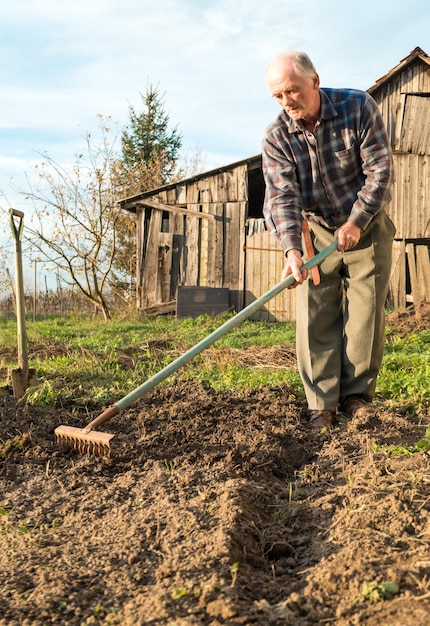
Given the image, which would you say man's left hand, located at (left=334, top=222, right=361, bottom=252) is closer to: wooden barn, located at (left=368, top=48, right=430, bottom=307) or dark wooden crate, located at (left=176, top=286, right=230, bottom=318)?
dark wooden crate, located at (left=176, top=286, right=230, bottom=318)

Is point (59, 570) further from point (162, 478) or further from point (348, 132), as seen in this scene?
point (348, 132)

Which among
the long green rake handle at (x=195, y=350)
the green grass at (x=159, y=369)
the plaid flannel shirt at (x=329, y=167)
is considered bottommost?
the green grass at (x=159, y=369)

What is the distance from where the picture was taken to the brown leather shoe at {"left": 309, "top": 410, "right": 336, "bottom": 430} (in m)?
4.01

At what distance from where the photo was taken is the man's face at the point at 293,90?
137 inches

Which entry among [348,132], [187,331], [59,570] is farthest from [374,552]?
[187,331]

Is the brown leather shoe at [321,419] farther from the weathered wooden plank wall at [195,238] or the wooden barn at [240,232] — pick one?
the weathered wooden plank wall at [195,238]

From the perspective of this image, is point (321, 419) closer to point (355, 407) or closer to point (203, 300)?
point (355, 407)

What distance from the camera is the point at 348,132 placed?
378cm

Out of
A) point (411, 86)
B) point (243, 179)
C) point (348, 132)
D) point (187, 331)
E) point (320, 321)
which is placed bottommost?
point (187, 331)

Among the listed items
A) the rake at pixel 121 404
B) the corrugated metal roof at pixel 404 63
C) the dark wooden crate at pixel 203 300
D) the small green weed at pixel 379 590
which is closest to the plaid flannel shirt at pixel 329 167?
the rake at pixel 121 404

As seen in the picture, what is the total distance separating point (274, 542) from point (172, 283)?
40.4 feet

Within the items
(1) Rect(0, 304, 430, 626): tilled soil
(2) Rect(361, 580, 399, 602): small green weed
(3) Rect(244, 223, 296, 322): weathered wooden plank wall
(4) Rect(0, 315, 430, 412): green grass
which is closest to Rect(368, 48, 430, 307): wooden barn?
(3) Rect(244, 223, 296, 322): weathered wooden plank wall

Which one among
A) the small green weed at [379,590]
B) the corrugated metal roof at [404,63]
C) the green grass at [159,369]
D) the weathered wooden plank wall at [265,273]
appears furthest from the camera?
the weathered wooden plank wall at [265,273]

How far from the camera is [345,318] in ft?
13.6
